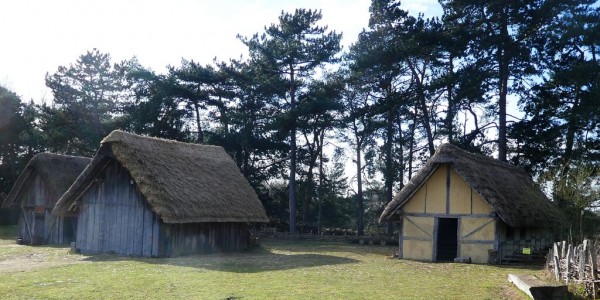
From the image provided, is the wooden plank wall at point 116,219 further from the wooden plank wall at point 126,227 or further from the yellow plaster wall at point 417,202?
the yellow plaster wall at point 417,202

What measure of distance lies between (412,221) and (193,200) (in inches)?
366

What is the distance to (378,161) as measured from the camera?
1944 inches

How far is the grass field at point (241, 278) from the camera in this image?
14.6 m

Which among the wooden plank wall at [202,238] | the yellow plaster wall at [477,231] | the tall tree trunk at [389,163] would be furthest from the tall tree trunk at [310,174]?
the yellow plaster wall at [477,231]

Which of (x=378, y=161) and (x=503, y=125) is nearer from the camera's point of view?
(x=503, y=125)

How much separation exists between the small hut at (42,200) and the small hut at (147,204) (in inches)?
208

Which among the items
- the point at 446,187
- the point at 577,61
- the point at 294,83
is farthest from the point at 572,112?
the point at 294,83

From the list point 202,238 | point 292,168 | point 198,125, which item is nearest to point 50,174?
point 202,238

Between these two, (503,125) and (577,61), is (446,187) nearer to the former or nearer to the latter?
(503,125)

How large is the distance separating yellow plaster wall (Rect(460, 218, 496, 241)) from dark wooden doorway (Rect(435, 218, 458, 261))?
242 cm

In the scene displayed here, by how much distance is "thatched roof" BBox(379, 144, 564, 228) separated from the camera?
2502 centimetres

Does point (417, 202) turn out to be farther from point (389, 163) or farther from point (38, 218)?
point (38, 218)

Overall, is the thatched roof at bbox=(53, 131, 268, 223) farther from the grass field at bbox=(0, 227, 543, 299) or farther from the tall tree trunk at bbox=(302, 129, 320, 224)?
the tall tree trunk at bbox=(302, 129, 320, 224)

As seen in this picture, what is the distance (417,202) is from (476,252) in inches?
126
